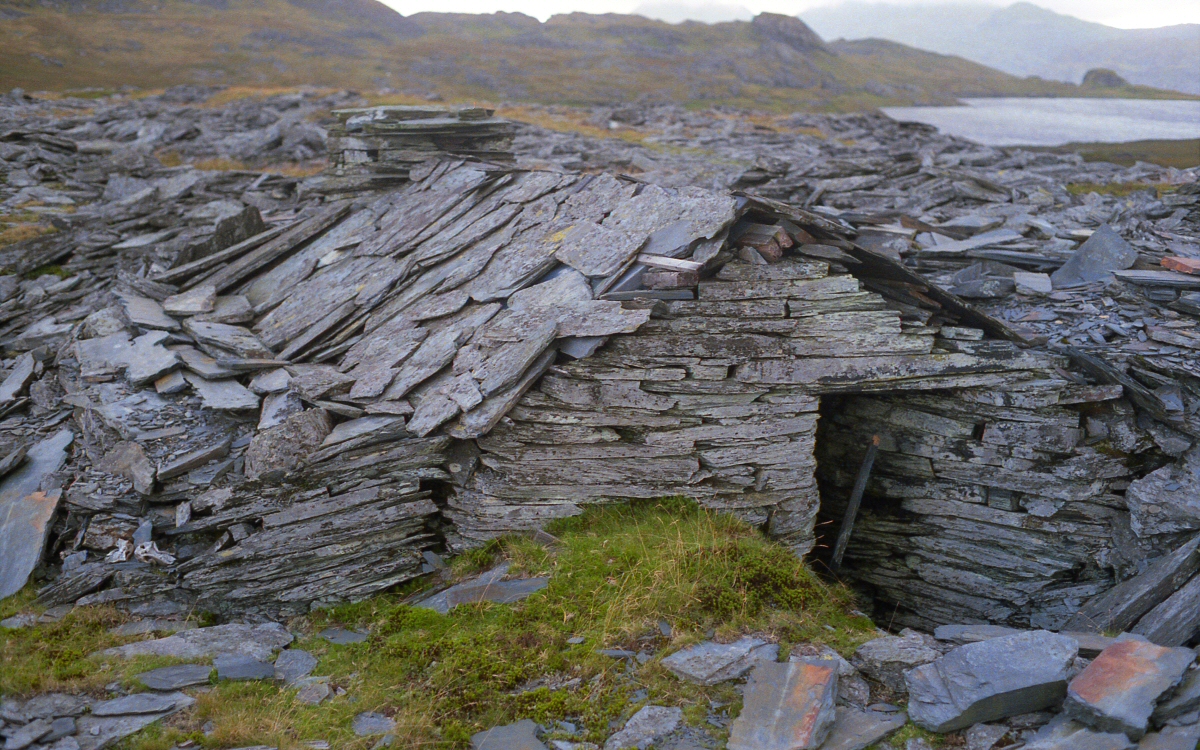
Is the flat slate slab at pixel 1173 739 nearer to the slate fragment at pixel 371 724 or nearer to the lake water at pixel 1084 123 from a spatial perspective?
the slate fragment at pixel 371 724

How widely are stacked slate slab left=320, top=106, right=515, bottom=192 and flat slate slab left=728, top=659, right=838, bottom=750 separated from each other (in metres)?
10.2

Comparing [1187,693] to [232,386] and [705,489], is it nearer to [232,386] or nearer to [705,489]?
[705,489]

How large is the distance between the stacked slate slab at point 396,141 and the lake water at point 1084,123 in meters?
18.3

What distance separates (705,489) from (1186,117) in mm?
20027

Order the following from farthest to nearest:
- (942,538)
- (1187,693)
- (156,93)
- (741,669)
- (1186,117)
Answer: (156,93), (1186,117), (942,538), (741,669), (1187,693)

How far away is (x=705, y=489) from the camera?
817 centimetres

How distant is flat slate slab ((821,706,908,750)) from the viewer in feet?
15.9

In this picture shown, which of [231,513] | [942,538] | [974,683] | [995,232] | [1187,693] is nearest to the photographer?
[1187,693]

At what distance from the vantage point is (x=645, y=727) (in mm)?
5156

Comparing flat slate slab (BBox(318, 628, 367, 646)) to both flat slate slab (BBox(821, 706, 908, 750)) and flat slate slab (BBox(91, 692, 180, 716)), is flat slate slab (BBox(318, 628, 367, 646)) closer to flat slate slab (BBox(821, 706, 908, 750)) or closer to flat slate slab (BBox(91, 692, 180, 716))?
flat slate slab (BBox(91, 692, 180, 716))

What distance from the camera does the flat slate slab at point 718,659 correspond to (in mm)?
5609

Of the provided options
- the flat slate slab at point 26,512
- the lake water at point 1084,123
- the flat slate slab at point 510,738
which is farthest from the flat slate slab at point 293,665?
the lake water at point 1084,123

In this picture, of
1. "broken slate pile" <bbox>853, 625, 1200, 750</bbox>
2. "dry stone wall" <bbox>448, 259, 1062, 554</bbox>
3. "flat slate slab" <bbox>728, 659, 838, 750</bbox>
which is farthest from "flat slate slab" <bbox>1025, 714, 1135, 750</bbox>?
"dry stone wall" <bbox>448, 259, 1062, 554</bbox>

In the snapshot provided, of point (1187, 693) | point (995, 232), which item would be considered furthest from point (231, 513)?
point (995, 232)
